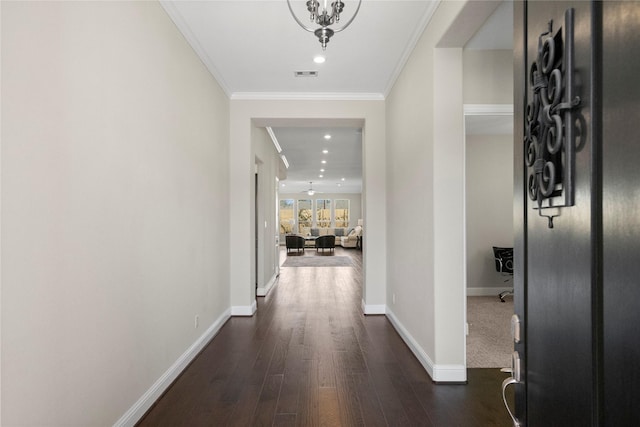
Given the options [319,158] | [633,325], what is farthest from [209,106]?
[319,158]

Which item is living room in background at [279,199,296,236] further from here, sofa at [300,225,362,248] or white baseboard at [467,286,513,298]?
white baseboard at [467,286,513,298]

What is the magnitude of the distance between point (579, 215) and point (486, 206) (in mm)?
5970

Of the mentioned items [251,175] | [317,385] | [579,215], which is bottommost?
[317,385]

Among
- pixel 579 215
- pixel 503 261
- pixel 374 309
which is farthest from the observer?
pixel 503 261

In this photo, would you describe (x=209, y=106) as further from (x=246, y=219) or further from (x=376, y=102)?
(x=376, y=102)

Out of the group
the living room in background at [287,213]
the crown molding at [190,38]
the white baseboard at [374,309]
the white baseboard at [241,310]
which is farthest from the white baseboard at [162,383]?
the living room in background at [287,213]

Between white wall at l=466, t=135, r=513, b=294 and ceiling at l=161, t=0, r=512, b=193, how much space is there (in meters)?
2.40

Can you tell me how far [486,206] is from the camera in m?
6.20

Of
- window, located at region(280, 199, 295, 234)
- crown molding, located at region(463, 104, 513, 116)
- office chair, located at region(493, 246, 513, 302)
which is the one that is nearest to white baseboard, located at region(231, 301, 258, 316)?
crown molding, located at region(463, 104, 513, 116)

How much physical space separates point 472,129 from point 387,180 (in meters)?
2.04

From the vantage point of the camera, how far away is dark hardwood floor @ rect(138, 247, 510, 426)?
2324 millimetres

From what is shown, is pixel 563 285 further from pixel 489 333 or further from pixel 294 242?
pixel 294 242

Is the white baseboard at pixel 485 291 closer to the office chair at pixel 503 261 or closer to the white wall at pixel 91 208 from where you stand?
the office chair at pixel 503 261

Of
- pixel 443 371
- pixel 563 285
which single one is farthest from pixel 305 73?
pixel 563 285
